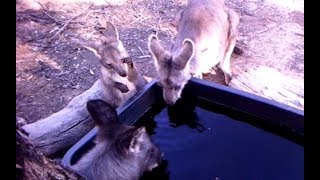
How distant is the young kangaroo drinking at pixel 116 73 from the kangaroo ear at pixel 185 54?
48cm

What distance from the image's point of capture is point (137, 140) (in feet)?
9.66

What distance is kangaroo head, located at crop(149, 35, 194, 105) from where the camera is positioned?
4.46 meters

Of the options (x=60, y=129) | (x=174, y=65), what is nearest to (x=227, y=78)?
(x=174, y=65)

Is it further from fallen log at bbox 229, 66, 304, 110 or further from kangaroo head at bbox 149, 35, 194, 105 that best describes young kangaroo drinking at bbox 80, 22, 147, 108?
fallen log at bbox 229, 66, 304, 110

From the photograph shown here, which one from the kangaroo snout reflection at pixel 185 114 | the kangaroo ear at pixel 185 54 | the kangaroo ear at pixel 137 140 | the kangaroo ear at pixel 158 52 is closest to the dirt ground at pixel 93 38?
the kangaroo ear at pixel 158 52

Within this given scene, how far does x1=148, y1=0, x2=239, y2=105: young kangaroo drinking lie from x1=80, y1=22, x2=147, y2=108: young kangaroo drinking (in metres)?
0.31

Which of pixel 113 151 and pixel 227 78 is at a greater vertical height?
pixel 113 151

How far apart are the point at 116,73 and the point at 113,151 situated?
1.82 meters

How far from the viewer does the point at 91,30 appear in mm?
7008

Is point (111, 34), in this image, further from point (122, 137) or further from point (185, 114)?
point (122, 137)

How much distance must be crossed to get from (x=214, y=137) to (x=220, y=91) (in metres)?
0.42

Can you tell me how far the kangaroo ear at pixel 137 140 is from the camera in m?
2.81

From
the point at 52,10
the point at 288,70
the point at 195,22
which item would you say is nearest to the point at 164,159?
the point at 195,22

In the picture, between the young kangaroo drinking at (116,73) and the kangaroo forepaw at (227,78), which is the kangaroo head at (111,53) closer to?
the young kangaroo drinking at (116,73)
